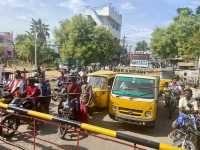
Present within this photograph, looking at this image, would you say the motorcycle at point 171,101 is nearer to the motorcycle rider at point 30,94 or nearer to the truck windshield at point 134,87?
the truck windshield at point 134,87

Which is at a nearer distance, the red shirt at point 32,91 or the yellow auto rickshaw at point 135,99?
the red shirt at point 32,91

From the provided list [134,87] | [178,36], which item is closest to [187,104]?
[134,87]

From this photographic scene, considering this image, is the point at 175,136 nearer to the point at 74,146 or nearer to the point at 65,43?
the point at 74,146

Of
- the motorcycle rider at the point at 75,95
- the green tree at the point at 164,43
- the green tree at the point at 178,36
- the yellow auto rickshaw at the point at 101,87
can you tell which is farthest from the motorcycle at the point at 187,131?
the green tree at the point at 164,43

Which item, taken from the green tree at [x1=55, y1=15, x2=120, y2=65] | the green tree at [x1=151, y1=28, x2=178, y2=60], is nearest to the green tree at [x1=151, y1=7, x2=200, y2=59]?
the green tree at [x1=151, y1=28, x2=178, y2=60]

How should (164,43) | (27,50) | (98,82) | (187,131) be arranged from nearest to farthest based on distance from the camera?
(187,131)
(98,82)
(164,43)
(27,50)

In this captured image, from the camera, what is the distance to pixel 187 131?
27.0ft

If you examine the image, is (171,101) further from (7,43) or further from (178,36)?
(7,43)

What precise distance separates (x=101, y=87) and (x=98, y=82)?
1.20 feet

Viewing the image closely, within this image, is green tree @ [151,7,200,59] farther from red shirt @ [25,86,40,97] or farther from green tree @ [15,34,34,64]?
red shirt @ [25,86,40,97]

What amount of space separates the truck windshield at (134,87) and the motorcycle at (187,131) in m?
3.71

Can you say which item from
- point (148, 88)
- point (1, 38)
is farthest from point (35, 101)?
point (1, 38)

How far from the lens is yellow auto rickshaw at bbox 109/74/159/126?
1189 cm

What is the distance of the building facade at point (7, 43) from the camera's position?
3491 inches
